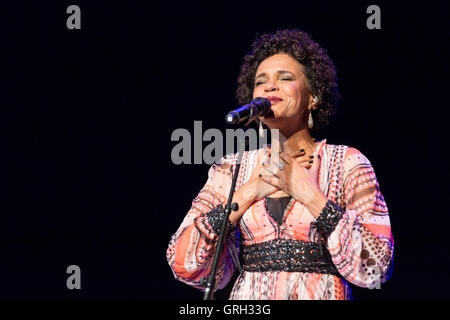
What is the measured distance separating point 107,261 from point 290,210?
5.66 feet

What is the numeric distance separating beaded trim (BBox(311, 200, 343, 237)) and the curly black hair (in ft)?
1.68

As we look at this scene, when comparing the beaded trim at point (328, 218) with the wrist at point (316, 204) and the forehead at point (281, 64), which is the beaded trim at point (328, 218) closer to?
the wrist at point (316, 204)

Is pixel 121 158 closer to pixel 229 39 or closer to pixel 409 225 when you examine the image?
pixel 229 39

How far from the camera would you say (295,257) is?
1958 mm

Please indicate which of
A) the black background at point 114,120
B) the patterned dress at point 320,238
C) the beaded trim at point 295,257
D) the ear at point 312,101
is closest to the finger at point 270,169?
the patterned dress at point 320,238

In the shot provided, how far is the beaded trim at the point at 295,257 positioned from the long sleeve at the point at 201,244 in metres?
0.18

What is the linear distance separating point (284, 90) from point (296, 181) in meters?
0.37

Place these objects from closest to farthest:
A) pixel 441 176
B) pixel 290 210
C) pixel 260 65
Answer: pixel 290 210, pixel 260 65, pixel 441 176

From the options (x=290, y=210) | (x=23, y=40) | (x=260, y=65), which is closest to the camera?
(x=290, y=210)

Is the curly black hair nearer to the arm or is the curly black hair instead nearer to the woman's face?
the woman's face

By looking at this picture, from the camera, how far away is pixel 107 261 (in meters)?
3.42

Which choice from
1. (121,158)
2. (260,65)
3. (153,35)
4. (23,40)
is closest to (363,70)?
(260,65)

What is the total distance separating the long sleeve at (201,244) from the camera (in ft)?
6.60

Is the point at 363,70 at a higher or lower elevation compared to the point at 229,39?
lower
